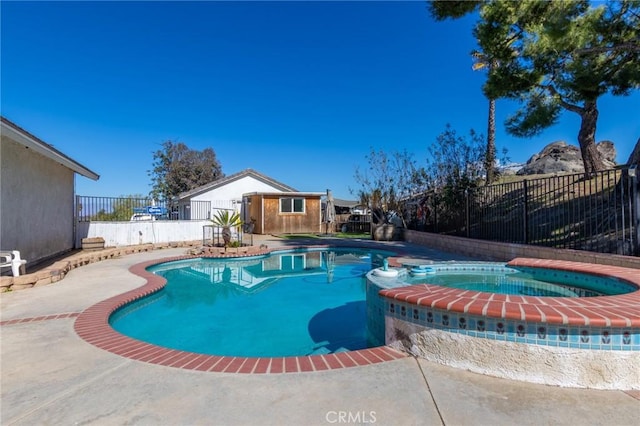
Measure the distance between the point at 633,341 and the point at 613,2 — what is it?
10.5m

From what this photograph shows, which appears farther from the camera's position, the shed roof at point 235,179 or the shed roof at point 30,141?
the shed roof at point 235,179

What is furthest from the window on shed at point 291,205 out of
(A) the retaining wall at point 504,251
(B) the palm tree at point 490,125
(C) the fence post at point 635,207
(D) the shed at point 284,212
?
(C) the fence post at point 635,207

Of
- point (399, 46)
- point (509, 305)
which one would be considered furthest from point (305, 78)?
point (509, 305)

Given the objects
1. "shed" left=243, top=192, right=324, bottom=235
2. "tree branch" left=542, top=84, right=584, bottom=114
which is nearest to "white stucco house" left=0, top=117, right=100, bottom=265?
"shed" left=243, top=192, right=324, bottom=235

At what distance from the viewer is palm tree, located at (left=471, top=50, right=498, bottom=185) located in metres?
12.3

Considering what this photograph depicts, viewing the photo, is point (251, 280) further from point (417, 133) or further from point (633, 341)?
point (417, 133)

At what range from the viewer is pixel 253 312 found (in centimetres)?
703

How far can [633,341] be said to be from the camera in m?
2.82

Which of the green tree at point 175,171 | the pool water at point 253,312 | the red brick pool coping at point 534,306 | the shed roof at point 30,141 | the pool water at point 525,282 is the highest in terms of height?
the green tree at point 175,171

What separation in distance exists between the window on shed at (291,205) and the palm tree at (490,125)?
45.1 ft

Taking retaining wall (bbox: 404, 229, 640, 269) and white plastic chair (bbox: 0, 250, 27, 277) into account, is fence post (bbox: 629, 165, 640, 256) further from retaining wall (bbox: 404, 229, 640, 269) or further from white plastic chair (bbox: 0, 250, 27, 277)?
white plastic chair (bbox: 0, 250, 27, 277)

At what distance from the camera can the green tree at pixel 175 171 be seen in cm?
4212

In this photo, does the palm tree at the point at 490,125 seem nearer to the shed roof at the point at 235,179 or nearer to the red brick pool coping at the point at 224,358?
the red brick pool coping at the point at 224,358

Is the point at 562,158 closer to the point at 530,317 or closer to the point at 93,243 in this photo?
the point at 530,317
